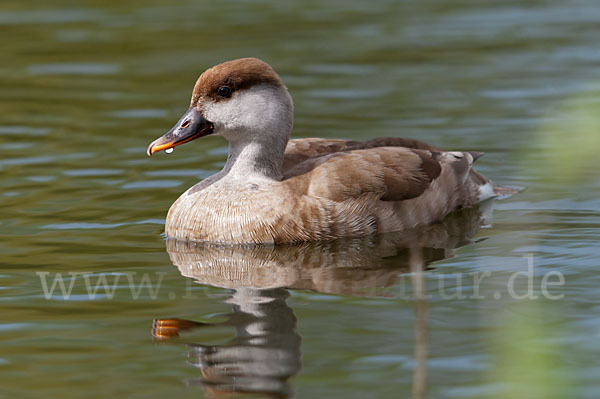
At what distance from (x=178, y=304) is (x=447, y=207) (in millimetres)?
3230

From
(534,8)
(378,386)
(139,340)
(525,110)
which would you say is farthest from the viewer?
(534,8)

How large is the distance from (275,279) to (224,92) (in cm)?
184

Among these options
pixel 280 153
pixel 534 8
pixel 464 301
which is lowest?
pixel 464 301

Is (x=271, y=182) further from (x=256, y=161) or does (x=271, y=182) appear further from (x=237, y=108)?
(x=237, y=108)

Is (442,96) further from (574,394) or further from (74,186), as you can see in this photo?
(574,394)

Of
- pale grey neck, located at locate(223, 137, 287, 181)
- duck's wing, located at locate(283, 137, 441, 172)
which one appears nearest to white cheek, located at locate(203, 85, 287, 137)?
pale grey neck, located at locate(223, 137, 287, 181)

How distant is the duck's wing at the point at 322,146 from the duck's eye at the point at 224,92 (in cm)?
88

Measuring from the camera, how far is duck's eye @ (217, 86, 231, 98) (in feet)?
25.5

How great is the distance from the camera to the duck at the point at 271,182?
25.2ft

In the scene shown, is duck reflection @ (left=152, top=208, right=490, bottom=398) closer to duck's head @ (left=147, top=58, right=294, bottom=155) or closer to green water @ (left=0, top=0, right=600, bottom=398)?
green water @ (left=0, top=0, right=600, bottom=398)

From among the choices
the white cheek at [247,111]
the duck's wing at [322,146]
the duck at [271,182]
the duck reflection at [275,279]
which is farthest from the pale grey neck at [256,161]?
the duck reflection at [275,279]

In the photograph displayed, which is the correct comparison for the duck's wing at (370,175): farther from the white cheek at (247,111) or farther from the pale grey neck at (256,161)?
the white cheek at (247,111)

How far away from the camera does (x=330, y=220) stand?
7703mm

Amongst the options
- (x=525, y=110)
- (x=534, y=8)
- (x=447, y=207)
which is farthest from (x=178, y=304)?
(x=534, y=8)
